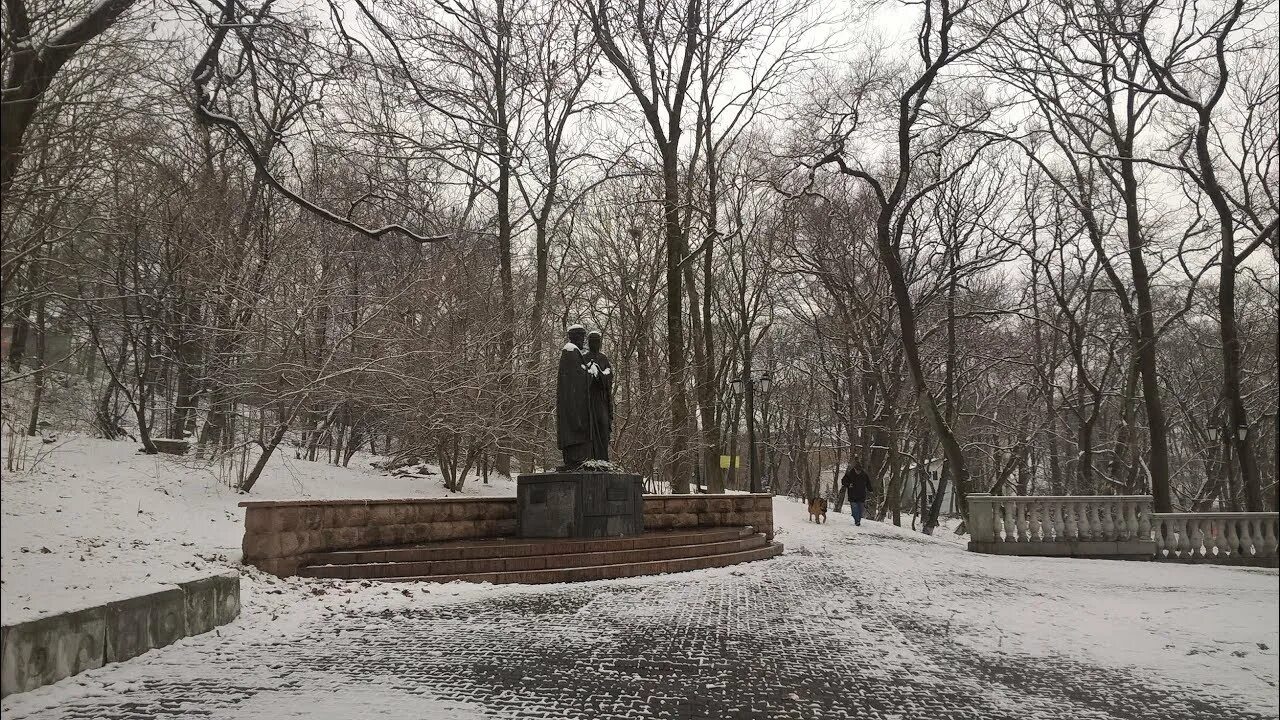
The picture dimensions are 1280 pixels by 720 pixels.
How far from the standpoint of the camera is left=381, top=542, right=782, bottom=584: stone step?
9.07 metres

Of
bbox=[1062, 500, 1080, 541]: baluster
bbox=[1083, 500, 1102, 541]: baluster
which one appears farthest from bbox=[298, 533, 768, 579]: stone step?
bbox=[1083, 500, 1102, 541]: baluster

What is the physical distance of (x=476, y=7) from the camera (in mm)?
5574

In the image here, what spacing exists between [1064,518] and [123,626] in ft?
49.8

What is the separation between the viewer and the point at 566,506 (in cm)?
1113

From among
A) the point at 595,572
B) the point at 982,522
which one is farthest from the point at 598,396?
the point at 982,522

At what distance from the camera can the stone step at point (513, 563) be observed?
27.7 feet

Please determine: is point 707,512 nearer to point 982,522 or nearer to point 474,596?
point 982,522

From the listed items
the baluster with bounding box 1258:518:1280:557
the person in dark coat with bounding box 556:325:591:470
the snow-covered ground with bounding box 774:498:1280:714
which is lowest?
the snow-covered ground with bounding box 774:498:1280:714

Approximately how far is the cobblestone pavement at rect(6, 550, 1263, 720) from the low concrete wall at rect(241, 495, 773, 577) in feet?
4.70

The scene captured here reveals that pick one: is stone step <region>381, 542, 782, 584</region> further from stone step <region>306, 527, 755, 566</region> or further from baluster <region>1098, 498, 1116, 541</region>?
baluster <region>1098, 498, 1116, 541</region>

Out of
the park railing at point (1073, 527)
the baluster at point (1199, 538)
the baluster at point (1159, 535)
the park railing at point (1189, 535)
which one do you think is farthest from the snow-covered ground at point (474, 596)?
the baluster at point (1199, 538)

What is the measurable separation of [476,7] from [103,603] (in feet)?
15.1

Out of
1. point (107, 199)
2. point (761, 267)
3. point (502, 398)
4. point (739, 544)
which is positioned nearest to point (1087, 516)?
point (739, 544)

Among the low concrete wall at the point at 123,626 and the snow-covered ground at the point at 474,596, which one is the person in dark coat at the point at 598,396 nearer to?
the snow-covered ground at the point at 474,596
